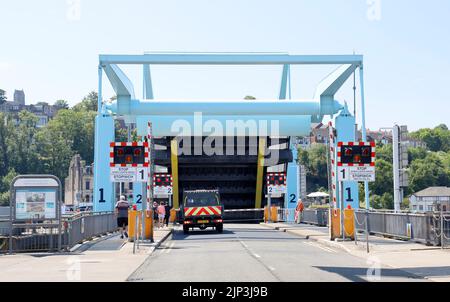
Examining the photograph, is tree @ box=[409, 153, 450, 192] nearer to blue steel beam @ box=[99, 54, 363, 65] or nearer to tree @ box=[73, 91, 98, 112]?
tree @ box=[73, 91, 98, 112]

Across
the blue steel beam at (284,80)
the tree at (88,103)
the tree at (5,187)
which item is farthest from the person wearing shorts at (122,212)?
the tree at (88,103)

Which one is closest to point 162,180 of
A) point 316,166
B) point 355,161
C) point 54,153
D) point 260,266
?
point 355,161

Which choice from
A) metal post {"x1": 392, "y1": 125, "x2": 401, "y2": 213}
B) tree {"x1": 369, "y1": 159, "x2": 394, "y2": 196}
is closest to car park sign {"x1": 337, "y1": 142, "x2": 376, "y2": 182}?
metal post {"x1": 392, "y1": 125, "x2": 401, "y2": 213}

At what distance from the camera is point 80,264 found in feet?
54.3

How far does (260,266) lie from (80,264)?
14.3 feet

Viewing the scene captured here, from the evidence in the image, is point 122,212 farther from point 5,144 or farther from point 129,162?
point 5,144

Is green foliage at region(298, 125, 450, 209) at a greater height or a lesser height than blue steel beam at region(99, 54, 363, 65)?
lesser

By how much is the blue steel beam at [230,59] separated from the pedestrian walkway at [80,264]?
17.9 m

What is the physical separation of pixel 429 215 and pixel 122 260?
10214mm

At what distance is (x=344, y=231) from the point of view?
2453 cm

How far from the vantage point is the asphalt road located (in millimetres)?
13363

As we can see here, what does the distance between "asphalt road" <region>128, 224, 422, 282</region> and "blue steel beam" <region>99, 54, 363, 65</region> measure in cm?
1913

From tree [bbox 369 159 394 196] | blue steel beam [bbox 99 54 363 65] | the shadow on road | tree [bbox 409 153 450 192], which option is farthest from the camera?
tree [bbox 409 153 450 192]

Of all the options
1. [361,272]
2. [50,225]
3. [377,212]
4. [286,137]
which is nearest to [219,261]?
[361,272]
